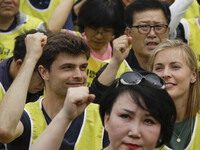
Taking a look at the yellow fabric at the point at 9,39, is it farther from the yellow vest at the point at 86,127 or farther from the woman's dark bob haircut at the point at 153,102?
the woman's dark bob haircut at the point at 153,102

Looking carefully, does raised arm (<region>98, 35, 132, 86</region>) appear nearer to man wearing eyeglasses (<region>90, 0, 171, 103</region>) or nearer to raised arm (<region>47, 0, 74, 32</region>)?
man wearing eyeglasses (<region>90, 0, 171, 103</region>)

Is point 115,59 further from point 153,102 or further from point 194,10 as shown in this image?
point 194,10

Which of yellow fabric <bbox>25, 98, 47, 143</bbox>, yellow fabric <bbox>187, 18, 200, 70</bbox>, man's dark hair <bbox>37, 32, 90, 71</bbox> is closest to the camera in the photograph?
yellow fabric <bbox>25, 98, 47, 143</bbox>

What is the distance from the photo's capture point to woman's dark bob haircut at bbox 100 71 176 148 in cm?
283

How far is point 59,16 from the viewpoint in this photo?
5.99 meters

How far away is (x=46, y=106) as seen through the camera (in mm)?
4012

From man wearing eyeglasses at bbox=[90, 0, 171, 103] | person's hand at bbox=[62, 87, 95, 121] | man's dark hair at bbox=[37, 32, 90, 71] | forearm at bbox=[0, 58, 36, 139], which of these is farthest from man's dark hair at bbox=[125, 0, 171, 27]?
person's hand at bbox=[62, 87, 95, 121]

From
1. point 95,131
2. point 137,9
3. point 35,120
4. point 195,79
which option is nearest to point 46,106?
point 35,120

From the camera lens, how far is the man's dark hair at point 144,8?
17.2 feet

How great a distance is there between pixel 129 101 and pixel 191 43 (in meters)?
3.07

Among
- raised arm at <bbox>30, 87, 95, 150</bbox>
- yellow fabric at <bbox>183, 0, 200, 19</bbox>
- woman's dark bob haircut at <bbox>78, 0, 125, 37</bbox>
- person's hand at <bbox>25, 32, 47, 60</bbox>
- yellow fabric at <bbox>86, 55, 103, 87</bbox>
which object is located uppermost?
yellow fabric at <bbox>183, 0, 200, 19</bbox>

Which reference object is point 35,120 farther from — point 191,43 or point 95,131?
point 191,43

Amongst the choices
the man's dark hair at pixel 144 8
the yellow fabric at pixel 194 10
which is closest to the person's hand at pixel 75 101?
the man's dark hair at pixel 144 8

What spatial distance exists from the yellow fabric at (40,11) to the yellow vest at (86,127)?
2785 mm
